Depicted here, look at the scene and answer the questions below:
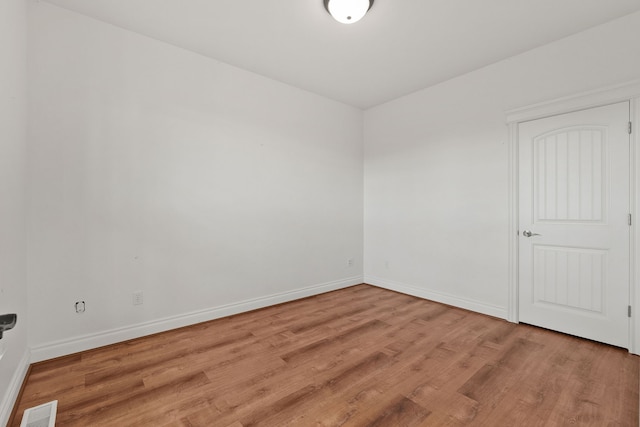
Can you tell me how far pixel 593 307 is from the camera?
101 inches

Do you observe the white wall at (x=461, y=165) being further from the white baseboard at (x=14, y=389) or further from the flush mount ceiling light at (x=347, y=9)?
the white baseboard at (x=14, y=389)

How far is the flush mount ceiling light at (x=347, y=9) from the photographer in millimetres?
2139

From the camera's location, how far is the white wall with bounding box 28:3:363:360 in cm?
228

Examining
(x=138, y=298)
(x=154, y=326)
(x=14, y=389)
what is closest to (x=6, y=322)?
(x=14, y=389)

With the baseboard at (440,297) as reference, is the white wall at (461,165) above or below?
above

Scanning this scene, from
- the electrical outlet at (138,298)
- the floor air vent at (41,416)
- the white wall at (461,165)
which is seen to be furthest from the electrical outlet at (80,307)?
the white wall at (461,165)

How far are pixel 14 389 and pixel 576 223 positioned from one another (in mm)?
4446

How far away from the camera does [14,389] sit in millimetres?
1744

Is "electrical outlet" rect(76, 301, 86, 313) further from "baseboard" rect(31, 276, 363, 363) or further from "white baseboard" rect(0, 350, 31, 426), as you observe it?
"white baseboard" rect(0, 350, 31, 426)

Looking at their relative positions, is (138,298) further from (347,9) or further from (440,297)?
(440,297)

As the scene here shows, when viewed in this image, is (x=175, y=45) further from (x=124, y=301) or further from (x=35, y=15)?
(x=124, y=301)

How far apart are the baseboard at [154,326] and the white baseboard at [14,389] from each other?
0.50 ft

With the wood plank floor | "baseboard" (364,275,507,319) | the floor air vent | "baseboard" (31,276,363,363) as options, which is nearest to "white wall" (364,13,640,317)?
"baseboard" (364,275,507,319)

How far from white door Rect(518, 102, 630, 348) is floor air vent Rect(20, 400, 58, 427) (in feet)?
12.6
